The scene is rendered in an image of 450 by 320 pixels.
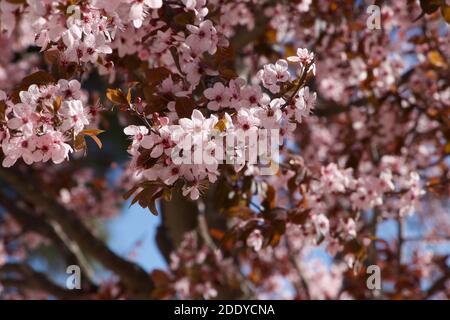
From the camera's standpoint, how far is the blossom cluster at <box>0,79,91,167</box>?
1.49 meters

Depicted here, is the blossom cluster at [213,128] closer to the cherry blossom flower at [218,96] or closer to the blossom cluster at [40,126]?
the cherry blossom flower at [218,96]

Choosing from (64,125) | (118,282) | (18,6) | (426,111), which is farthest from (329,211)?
(18,6)

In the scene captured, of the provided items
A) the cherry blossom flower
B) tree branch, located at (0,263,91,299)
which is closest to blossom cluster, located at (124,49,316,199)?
the cherry blossom flower

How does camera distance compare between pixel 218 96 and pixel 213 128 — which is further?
pixel 218 96

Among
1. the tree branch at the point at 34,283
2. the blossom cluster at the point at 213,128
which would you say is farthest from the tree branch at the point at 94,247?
the blossom cluster at the point at 213,128

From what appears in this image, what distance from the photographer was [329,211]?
112 inches

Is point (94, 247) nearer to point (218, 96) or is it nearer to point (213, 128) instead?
point (218, 96)

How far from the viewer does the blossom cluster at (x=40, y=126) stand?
1.49 m

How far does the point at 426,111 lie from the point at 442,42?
39 centimetres

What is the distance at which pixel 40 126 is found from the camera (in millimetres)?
1512

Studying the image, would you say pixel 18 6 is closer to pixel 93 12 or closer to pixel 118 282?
pixel 93 12

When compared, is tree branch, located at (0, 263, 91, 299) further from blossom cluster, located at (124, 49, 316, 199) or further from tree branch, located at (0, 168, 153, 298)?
blossom cluster, located at (124, 49, 316, 199)

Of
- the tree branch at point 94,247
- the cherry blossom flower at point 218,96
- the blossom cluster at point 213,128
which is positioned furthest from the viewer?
the tree branch at point 94,247

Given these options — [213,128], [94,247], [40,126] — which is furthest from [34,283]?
[213,128]
